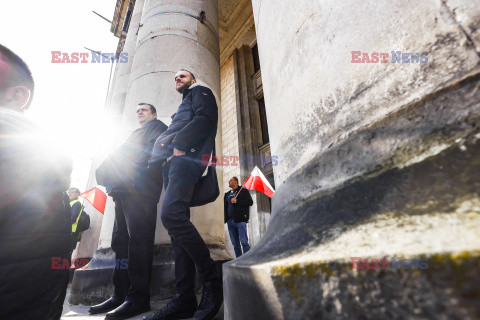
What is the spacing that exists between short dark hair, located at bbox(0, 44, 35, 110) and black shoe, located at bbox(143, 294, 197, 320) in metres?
1.17

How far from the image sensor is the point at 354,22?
0.63 metres

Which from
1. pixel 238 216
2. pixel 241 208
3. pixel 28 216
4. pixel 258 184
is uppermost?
pixel 258 184

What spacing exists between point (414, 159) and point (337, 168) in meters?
0.16

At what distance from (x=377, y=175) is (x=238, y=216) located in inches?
163

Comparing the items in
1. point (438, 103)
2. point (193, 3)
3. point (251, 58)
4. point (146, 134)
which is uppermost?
point (251, 58)

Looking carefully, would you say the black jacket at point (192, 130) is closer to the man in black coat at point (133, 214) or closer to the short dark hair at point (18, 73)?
the man in black coat at point (133, 214)

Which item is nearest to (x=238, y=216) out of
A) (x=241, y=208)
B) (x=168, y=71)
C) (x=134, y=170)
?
(x=241, y=208)

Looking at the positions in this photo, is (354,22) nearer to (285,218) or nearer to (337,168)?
(337,168)

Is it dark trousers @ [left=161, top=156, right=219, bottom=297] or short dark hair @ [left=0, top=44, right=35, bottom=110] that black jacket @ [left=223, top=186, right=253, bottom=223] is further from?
short dark hair @ [left=0, top=44, right=35, bottom=110]

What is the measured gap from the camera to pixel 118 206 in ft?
6.46

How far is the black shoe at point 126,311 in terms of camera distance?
1402mm

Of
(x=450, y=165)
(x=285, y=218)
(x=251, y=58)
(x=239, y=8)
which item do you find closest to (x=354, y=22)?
(x=450, y=165)

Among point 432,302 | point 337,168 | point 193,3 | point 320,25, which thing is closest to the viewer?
point 432,302

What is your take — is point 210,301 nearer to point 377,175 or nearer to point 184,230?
point 184,230
